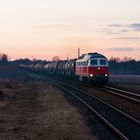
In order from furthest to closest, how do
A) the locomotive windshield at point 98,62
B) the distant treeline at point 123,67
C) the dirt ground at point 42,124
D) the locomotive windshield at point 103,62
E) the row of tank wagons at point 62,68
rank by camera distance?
the distant treeline at point 123,67 < the row of tank wagons at point 62,68 < the locomotive windshield at point 103,62 < the locomotive windshield at point 98,62 < the dirt ground at point 42,124

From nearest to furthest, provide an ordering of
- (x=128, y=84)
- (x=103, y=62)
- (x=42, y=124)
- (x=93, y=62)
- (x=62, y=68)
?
1. (x=42, y=124)
2. (x=93, y=62)
3. (x=103, y=62)
4. (x=128, y=84)
5. (x=62, y=68)

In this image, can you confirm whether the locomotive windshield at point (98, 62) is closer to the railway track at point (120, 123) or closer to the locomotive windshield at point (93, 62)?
the locomotive windshield at point (93, 62)

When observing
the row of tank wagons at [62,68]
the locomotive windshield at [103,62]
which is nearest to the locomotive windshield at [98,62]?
the locomotive windshield at [103,62]

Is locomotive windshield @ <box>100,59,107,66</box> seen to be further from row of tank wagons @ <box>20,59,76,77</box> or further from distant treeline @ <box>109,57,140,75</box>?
distant treeline @ <box>109,57,140,75</box>

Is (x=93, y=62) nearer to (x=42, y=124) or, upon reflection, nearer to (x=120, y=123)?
(x=120, y=123)

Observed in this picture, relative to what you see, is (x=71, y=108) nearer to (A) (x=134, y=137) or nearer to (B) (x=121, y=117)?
(B) (x=121, y=117)

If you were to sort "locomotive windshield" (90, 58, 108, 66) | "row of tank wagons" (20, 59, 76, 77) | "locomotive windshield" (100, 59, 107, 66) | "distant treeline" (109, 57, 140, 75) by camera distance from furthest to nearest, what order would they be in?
1. "distant treeline" (109, 57, 140, 75)
2. "row of tank wagons" (20, 59, 76, 77)
3. "locomotive windshield" (100, 59, 107, 66)
4. "locomotive windshield" (90, 58, 108, 66)

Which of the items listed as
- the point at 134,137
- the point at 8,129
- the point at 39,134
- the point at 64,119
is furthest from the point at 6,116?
the point at 134,137

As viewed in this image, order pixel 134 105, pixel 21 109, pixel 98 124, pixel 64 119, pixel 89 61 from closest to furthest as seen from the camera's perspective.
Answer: pixel 98 124 < pixel 64 119 < pixel 21 109 < pixel 134 105 < pixel 89 61

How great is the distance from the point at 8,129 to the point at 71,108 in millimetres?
8198

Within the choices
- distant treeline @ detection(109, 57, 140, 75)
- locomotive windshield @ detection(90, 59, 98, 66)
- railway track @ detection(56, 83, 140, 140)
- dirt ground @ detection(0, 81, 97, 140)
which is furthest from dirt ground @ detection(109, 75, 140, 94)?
distant treeline @ detection(109, 57, 140, 75)

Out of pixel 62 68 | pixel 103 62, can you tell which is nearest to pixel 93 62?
pixel 103 62

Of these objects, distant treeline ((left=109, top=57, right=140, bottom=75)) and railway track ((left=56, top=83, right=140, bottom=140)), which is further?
distant treeline ((left=109, top=57, right=140, bottom=75))

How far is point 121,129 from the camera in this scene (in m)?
16.0
